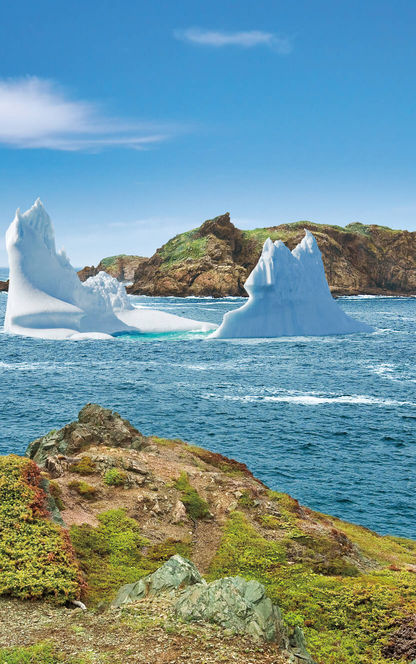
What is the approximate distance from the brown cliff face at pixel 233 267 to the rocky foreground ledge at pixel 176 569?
152 m

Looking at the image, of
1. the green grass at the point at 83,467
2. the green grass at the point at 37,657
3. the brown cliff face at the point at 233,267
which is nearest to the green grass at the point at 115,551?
the green grass at the point at 83,467

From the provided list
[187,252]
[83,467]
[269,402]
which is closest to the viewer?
[83,467]

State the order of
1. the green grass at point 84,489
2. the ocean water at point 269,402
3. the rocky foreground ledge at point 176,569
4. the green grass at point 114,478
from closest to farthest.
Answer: the rocky foreground ledge at point 176,569 < the green grass at point 84,489 < the green grass at point 114,478 < the ocean water at point 269,402

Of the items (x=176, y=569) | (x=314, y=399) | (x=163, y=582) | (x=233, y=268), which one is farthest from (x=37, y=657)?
(x=233, y=268)

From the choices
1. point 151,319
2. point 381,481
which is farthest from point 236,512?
point 151,319

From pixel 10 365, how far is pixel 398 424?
37.2 meters

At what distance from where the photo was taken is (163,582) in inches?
456

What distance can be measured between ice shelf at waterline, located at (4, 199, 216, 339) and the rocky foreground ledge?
52.0 m

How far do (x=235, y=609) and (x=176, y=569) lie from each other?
177 cm

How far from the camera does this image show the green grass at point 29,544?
1191 cm

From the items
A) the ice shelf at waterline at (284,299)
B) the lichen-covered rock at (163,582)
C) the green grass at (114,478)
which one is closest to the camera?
the lichen-covered rock at (163,582)

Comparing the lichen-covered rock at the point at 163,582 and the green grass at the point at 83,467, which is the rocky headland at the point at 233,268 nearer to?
the green grass at the point at 83,467

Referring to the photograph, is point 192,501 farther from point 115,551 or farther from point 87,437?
point 87,437

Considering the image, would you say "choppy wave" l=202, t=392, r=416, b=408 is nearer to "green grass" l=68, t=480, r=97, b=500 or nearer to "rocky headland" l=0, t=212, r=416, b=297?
"green grass" l=68, t=480, r=97, b=500
